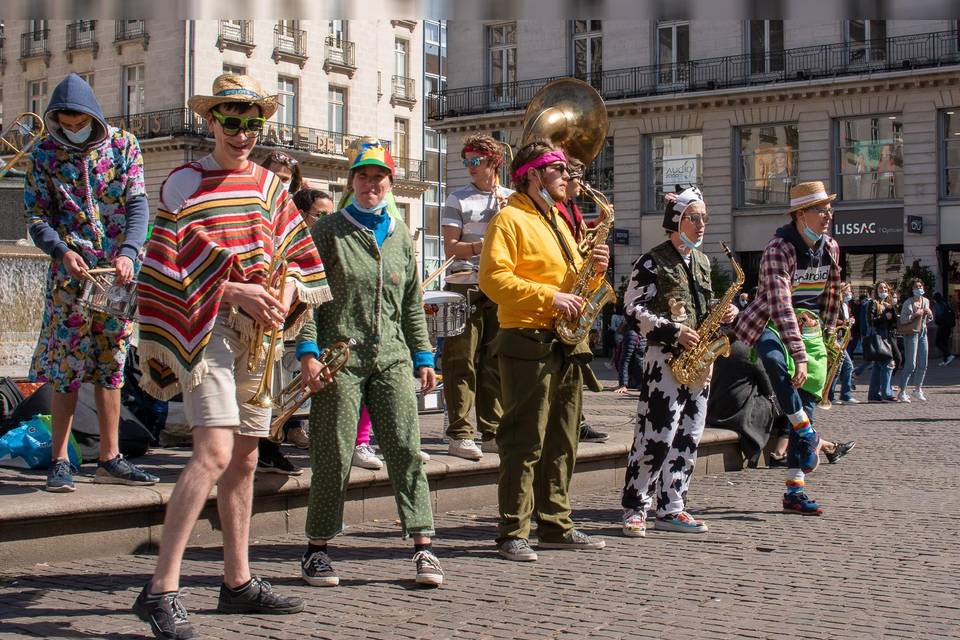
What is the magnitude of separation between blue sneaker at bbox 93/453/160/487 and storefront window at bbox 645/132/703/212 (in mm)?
36997

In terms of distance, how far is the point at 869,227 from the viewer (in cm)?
3825

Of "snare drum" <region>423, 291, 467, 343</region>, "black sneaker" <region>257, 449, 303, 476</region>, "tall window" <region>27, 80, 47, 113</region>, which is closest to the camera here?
"black sneaker" <region>257, 449, 303, 476</region>

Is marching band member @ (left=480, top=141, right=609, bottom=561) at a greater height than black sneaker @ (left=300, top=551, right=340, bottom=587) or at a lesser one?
greater

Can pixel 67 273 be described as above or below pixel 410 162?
below

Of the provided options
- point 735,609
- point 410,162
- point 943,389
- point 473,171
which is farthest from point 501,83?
point 735,609

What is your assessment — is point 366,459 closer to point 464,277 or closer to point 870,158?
point 464,277

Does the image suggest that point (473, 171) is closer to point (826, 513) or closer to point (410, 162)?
point (826, 513)

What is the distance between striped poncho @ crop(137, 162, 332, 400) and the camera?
14.4ft

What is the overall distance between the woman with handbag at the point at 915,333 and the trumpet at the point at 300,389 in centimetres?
1487

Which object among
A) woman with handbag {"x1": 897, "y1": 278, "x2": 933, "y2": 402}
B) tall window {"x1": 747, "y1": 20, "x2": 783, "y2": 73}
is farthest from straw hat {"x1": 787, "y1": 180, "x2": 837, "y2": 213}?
tall window {"x1": 747, "y1": 20, "x2": 783, "y2": 73}

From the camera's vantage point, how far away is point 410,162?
2473 inches

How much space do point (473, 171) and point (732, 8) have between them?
6.12m

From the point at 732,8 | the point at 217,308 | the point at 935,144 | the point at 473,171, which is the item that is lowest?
the point at 217,308

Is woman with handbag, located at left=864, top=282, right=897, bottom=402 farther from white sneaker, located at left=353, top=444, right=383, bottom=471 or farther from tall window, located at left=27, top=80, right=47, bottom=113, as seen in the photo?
tall window, located at left=27, top=80, right=47, bottom=113
